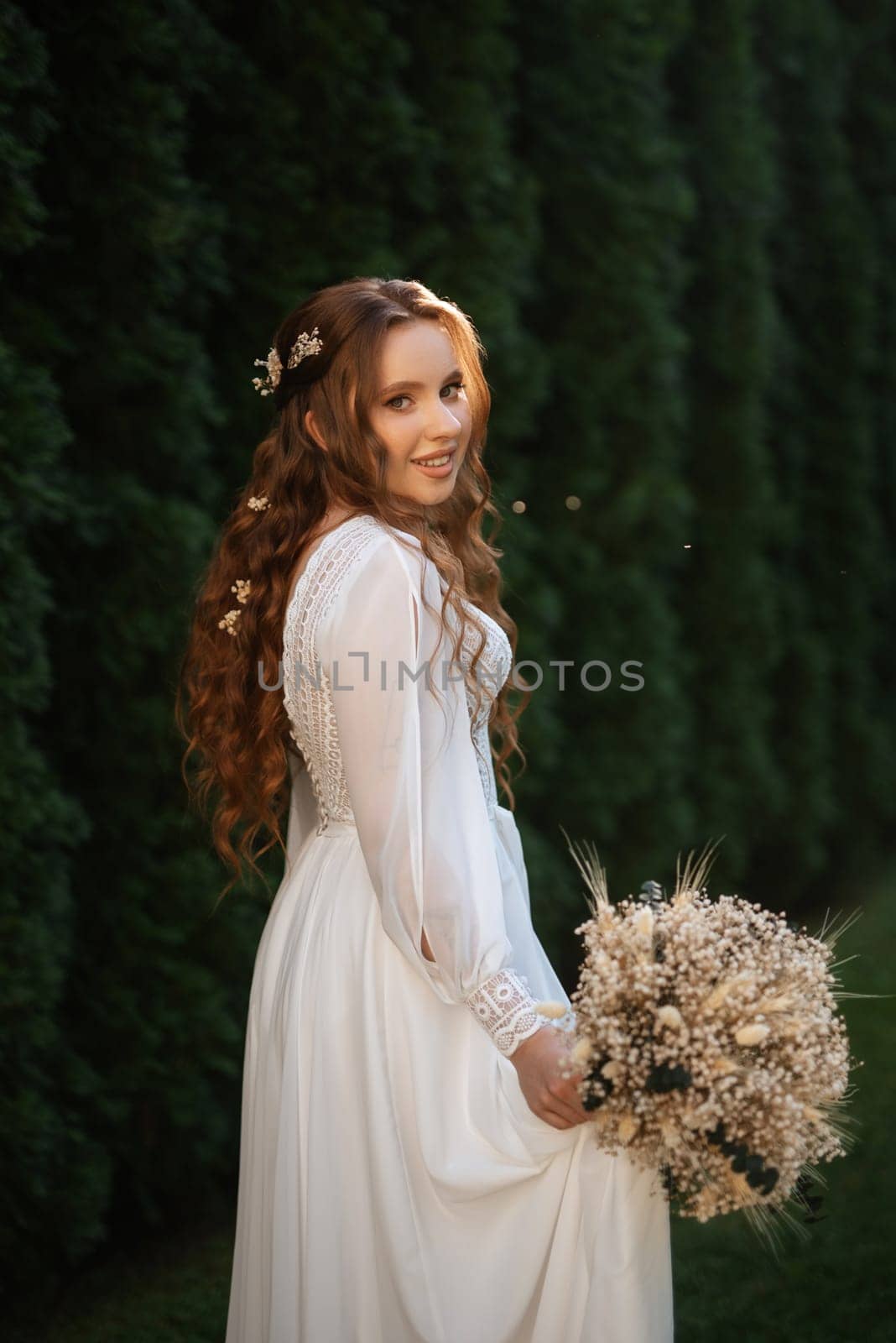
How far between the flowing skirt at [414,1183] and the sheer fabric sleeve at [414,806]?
0.39ft

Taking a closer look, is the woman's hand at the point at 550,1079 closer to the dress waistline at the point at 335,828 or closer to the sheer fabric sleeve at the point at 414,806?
the sheer fabric sleeve at the point at 414,806

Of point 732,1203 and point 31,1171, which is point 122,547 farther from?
point 732,1203

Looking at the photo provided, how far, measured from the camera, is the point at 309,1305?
2.04 metres

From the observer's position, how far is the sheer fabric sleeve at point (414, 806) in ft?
6.33

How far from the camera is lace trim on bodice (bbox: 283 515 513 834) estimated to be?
2057mm

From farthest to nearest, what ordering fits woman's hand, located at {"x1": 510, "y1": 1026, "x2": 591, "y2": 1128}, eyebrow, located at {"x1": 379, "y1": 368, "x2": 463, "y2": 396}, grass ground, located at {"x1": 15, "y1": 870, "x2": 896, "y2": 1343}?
grass ground, located at {"x1": 15, "y1": 870, "x2": 896, "y2": 1343}
eyebrow, located at {"x1": 379, "y1": 368, "x2": 463, "y2": 396}
woman's hand, located at {"x1": 510, "y1": 1026, "x2": 591, "y2": 1128}

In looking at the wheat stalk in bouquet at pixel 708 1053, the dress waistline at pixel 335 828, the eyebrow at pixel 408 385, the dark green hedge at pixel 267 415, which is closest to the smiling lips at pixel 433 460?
the eyebrow at pixel 408 385

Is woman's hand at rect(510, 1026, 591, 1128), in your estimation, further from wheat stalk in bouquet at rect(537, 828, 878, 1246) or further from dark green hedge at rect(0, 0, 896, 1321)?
dark green hedge at rect(0, 0, 896, 1321)

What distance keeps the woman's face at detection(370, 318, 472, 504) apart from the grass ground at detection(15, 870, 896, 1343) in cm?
166

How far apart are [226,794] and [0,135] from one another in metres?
1.38

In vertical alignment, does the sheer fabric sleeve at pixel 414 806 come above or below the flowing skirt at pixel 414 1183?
above

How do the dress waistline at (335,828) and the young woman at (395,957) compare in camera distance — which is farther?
the dress waistline at (335,828)

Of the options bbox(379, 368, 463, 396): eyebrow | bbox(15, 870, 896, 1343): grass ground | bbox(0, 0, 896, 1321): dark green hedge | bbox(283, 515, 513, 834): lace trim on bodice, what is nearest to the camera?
bbox(283, 515, 513, 834): lace trim on bodice

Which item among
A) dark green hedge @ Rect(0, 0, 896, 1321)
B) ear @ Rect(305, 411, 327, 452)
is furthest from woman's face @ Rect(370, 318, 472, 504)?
dark green hedge @ Rect(0, 0, 896, 1321)
